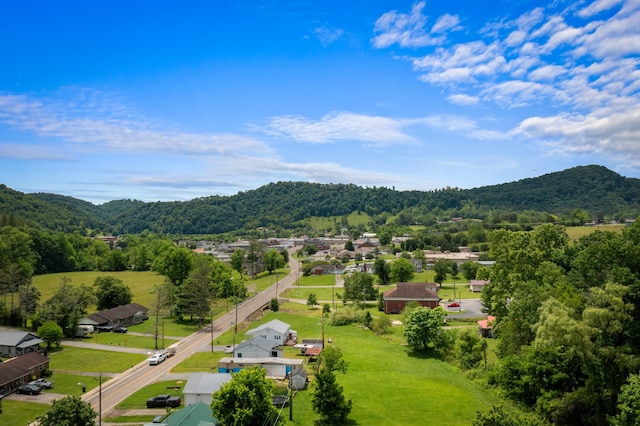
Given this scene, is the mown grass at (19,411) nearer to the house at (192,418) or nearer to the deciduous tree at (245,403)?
the house at (192,418)

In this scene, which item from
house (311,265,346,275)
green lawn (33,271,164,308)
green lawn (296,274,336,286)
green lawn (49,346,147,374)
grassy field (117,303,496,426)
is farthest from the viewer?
house (311,265,346,275)

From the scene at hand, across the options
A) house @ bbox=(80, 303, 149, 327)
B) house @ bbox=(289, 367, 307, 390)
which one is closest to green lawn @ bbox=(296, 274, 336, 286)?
house @ bbox=(80, 303, 149, 327)

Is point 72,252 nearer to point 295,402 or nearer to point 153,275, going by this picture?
point 153,275

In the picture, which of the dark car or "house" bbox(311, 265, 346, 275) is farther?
"house" bbox(311, 265, 346, 275)

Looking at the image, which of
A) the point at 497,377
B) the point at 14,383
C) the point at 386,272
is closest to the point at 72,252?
the point at 386,272

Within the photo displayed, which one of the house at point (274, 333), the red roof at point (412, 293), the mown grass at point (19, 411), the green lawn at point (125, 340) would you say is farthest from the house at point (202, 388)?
the red roof at point (412, 293)

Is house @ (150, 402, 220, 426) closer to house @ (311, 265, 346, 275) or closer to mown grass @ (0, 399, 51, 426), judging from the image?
mown grass @ (0, 399, 51, 426)

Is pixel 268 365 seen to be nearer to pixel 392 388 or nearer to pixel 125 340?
pixel 392 388
